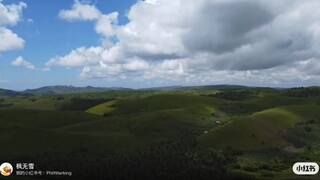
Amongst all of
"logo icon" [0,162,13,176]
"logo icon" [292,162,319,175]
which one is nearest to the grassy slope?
"logo icon" [292,162,319,175]

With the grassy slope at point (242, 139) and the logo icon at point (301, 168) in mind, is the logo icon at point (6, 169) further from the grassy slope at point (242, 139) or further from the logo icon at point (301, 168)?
the grassy slope at point (242, 139)

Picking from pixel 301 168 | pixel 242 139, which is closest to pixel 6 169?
pixel 301 168

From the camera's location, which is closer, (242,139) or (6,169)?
(6,169)

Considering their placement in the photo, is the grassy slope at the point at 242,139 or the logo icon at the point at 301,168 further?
the grassy slope at the point at 242,139

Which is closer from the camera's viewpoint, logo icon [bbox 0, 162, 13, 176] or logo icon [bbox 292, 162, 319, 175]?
logo icon [bbox 292, 162, 319, 175]

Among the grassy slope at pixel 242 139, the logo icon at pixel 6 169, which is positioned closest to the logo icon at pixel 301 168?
the logo icon at pixel 6 169

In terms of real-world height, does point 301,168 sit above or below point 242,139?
above

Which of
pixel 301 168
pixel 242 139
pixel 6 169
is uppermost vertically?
pixel 6 169

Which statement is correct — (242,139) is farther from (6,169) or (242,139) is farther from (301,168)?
(6,169)

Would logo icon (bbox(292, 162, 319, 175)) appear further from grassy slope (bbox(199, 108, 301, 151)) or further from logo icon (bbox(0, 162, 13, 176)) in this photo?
grassy slope (bbox(199, 108, 301, 151))

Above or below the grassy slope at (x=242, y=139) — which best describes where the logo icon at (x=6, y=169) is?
above

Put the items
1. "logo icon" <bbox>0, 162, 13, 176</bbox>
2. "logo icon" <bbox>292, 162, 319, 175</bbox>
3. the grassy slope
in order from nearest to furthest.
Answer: "logo icon" <bbox>292, 162, 319, 175</bbox>
"logo icon" <bbox>0, 162, 13, 176</bbox>
the grassy slope
